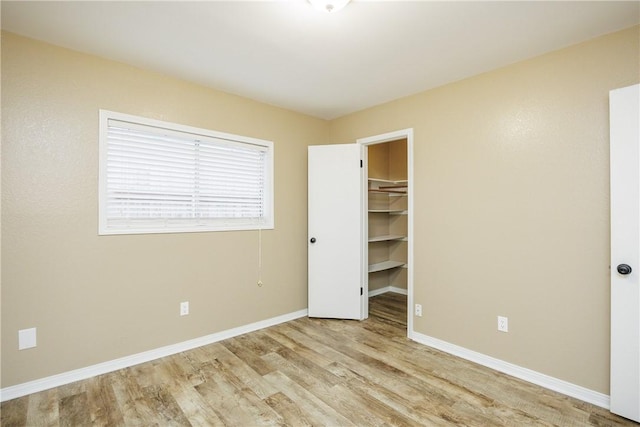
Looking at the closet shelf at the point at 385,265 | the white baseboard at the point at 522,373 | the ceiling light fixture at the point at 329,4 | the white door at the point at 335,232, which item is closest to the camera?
the ceiling light fixture at the point at 329,4

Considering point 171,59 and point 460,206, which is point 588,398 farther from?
point 171,59

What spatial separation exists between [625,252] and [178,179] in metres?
3.40

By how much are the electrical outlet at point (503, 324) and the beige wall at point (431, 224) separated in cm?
4

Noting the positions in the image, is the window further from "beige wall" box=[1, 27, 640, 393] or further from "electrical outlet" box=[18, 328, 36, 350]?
"electrical outlet" box=[18, 328, 36, 350]

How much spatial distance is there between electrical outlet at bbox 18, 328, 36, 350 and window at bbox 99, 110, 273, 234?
0.80m

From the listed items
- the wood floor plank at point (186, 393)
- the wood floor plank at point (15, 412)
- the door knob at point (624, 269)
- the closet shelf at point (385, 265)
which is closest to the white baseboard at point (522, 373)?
the door knob at point (624, 269)

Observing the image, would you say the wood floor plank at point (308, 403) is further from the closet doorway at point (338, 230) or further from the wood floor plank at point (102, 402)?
the closet doorway at point (338, 230)

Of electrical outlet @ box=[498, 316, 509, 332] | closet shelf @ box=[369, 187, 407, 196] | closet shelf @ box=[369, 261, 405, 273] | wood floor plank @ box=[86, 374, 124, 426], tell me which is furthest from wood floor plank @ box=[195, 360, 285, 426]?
closet shelf @ box=[369, 187, 407, 196]

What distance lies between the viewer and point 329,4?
1749 mm

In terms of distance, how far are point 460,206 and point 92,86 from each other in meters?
3.20

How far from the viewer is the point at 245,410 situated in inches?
79.0

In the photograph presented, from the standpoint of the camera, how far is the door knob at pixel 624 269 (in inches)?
75.0

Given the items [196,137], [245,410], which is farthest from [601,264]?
[196,137]

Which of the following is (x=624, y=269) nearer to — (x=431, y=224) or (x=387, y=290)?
(x=431, y=224)
